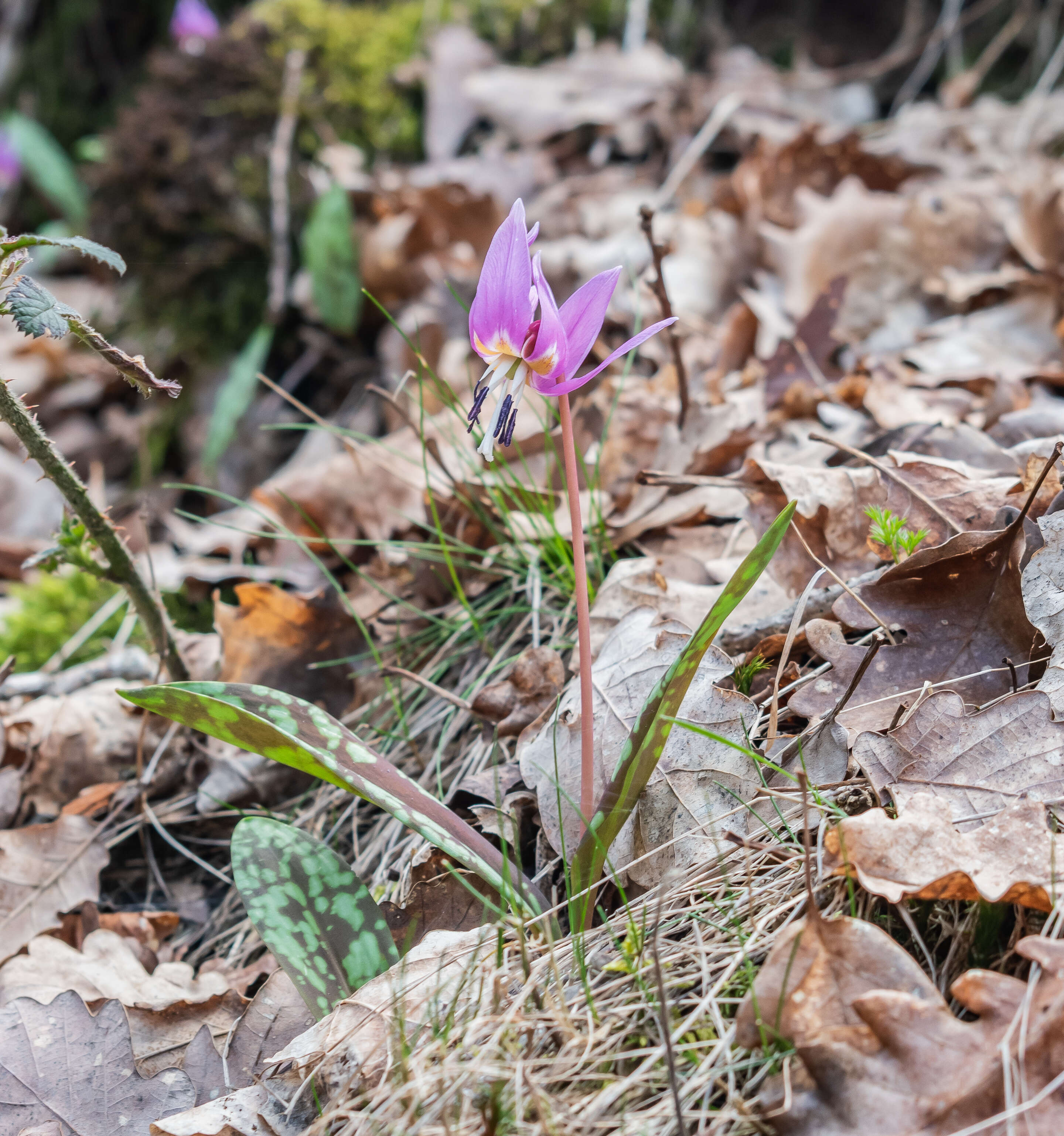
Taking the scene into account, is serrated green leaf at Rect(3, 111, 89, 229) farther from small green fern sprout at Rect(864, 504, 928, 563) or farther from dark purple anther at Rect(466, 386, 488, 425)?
small green fern sprout at Rect(864, 504, 928, 563)

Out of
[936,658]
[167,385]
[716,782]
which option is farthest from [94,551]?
[936,658]

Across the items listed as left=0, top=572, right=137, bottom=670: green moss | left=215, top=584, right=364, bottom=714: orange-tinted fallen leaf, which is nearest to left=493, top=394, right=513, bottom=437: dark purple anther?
left=215, top=584, right=364, bottom=714: orange-tinted fallen leaf

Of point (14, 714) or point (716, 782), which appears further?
point (14, 714)

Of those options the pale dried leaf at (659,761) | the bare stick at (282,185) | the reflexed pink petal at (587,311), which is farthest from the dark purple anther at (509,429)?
the bare stick at (282,185)

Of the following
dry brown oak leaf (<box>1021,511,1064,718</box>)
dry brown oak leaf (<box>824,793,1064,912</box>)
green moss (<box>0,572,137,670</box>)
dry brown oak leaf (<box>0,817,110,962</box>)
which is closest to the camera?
dry brown oak leaf (<box>824,793,1064,912</box>)

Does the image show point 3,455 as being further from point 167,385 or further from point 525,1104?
point 525,1104

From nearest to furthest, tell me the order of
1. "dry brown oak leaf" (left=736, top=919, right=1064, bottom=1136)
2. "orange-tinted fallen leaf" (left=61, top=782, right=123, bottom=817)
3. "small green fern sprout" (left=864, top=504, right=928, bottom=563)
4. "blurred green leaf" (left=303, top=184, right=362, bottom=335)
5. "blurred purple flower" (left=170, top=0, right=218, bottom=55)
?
"dry brown oak leaf" (left=736, top=919, right=1064, bottom=1136)
"small green fern sprout" (left=864, top=504, right=928, bottom=563)
"orange-tinted fallen leaf" (left=61, top=782, right=123, bottom=817)
"blurred green leaf" (left=303, top=184, right=362, bottom=335)
"blurred purple flower" (left=170, top=0, right=218, bottom=55)

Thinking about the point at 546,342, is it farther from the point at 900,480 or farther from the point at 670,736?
the point at 900,480
